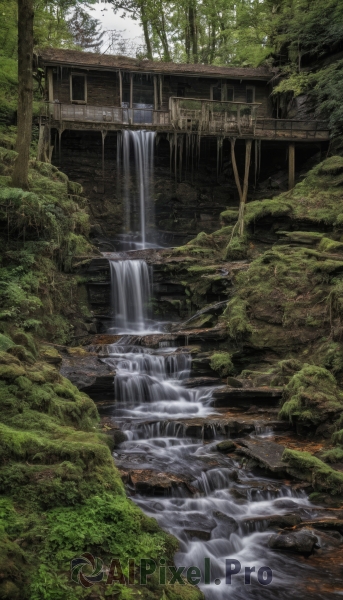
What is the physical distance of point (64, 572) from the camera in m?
4.27

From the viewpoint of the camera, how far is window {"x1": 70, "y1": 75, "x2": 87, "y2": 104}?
27906mm

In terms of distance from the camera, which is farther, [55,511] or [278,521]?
[278,521]

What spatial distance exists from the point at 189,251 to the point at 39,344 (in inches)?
346

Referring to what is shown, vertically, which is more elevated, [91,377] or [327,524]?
[91,377]

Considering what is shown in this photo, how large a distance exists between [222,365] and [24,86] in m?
9.00

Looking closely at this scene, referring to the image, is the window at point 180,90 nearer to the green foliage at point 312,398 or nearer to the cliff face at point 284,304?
the cliff face at point 284,304

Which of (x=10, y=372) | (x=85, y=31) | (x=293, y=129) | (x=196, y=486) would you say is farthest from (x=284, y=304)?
(x=85, y=31)

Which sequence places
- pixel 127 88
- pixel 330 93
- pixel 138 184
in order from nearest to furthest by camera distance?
1. pixel 330 93
2. pixel 138 184
3. pixel 127 88

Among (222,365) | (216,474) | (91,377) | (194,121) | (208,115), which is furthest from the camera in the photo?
(194,121)

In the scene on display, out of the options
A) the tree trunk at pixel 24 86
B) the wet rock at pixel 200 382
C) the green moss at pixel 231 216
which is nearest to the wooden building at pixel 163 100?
the green moss at pixel 231 216

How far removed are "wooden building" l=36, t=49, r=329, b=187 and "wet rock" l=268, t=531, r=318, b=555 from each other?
66.4ft

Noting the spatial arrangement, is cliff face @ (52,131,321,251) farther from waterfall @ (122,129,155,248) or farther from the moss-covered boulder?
the moss-covered boulder

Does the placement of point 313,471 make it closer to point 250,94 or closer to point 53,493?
point 53,493

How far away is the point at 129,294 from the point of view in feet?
61.6
